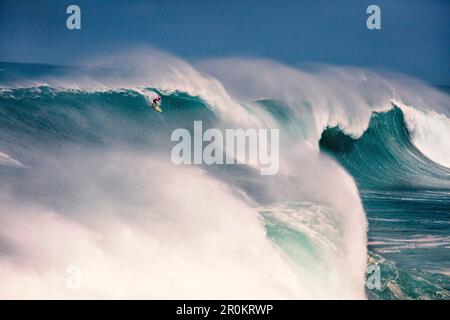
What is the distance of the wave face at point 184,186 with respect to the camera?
560 centimetres

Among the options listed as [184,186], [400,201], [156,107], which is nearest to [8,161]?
[156,107]

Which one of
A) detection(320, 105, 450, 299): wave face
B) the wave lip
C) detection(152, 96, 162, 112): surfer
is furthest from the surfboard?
detection(320, 105, 450, 299): wave face

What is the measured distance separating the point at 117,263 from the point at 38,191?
1.07m

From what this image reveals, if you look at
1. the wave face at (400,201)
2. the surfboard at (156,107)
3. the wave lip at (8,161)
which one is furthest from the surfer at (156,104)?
the wave face at (400,201)

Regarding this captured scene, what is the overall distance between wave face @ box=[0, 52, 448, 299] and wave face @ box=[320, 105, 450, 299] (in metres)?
0.03

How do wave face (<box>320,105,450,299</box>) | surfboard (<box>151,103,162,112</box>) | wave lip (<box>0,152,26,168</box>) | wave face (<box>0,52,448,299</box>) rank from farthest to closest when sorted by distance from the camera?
surfboard (<box>151,103,162,112</box>)
wave lip (<box>0,152,26,168</box>)
wave face (<box>320,105,450,299</box>)
wave face (<box>0,52,448,299</box>)

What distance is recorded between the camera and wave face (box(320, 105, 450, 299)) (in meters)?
5.85

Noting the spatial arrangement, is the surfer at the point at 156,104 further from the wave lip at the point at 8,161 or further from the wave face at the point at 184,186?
the wave lip at the point at 8,161

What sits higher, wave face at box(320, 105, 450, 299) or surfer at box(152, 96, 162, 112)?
surfer at box(152, 96, 162, 112)

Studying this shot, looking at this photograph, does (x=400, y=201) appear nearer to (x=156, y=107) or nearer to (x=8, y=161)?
(x=156, y=107)

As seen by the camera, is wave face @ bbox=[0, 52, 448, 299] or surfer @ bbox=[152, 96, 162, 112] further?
surfer @ bbox=[152, 96, 162, 112]

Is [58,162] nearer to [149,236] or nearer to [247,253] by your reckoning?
[149,236]

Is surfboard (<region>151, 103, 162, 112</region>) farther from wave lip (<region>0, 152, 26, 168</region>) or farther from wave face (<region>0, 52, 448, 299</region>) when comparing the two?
wave lip (<region>0, 152, 26, 168</region>)

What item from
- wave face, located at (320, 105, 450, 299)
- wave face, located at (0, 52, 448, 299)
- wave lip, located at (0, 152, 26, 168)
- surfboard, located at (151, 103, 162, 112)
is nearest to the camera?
wave face, located at (0, 52, 448, 299)
